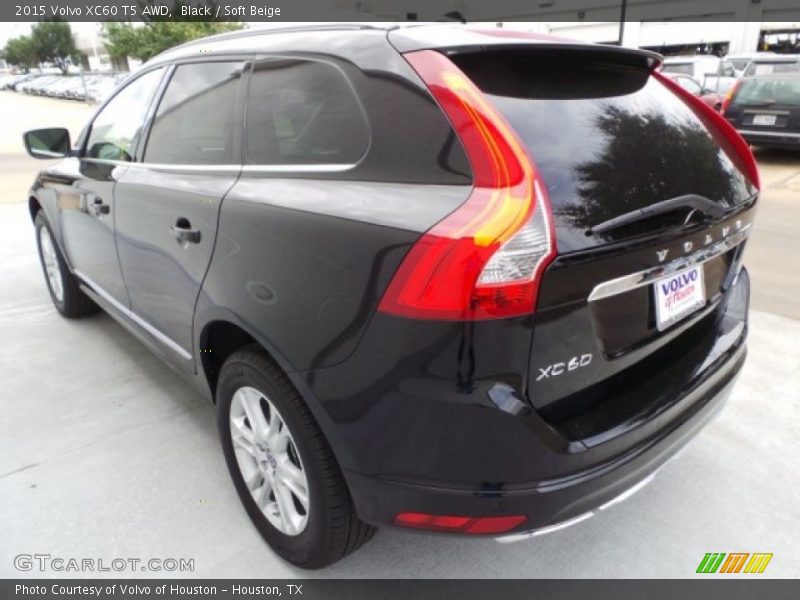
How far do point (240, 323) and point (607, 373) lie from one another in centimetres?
112

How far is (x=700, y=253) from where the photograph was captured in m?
1.82

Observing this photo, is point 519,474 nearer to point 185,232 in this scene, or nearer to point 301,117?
point 301,117

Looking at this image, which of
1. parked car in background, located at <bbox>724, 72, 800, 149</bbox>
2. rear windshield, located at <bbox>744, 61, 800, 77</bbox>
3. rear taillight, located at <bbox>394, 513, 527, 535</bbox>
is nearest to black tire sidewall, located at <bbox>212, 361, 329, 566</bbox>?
rear taillight, located at <bbox>394, 513, 527, 535</bbox>

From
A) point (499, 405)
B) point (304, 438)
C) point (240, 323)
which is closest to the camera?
point (499, 405)

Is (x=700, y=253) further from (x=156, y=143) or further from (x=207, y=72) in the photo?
(x=156, y=143)

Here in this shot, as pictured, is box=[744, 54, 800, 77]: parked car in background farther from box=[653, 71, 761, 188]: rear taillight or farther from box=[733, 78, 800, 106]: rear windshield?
box=[653, 71, 761, 188]: rear taillight

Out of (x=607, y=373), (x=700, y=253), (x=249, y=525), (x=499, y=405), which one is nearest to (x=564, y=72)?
(x=700, y=253)

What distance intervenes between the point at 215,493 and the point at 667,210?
1.96 m

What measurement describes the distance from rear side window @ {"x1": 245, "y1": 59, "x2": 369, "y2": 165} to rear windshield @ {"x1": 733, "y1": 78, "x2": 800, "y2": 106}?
10337 mm

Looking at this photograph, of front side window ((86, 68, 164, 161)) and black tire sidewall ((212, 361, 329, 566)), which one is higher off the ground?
front side window ((86, 68, 164, 161))

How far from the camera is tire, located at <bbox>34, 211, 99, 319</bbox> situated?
4004 millimetres

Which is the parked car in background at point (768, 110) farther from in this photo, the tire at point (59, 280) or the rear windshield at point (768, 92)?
the tire at point (59, 280)

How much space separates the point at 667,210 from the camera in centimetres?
168

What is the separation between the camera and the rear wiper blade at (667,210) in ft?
5.06
